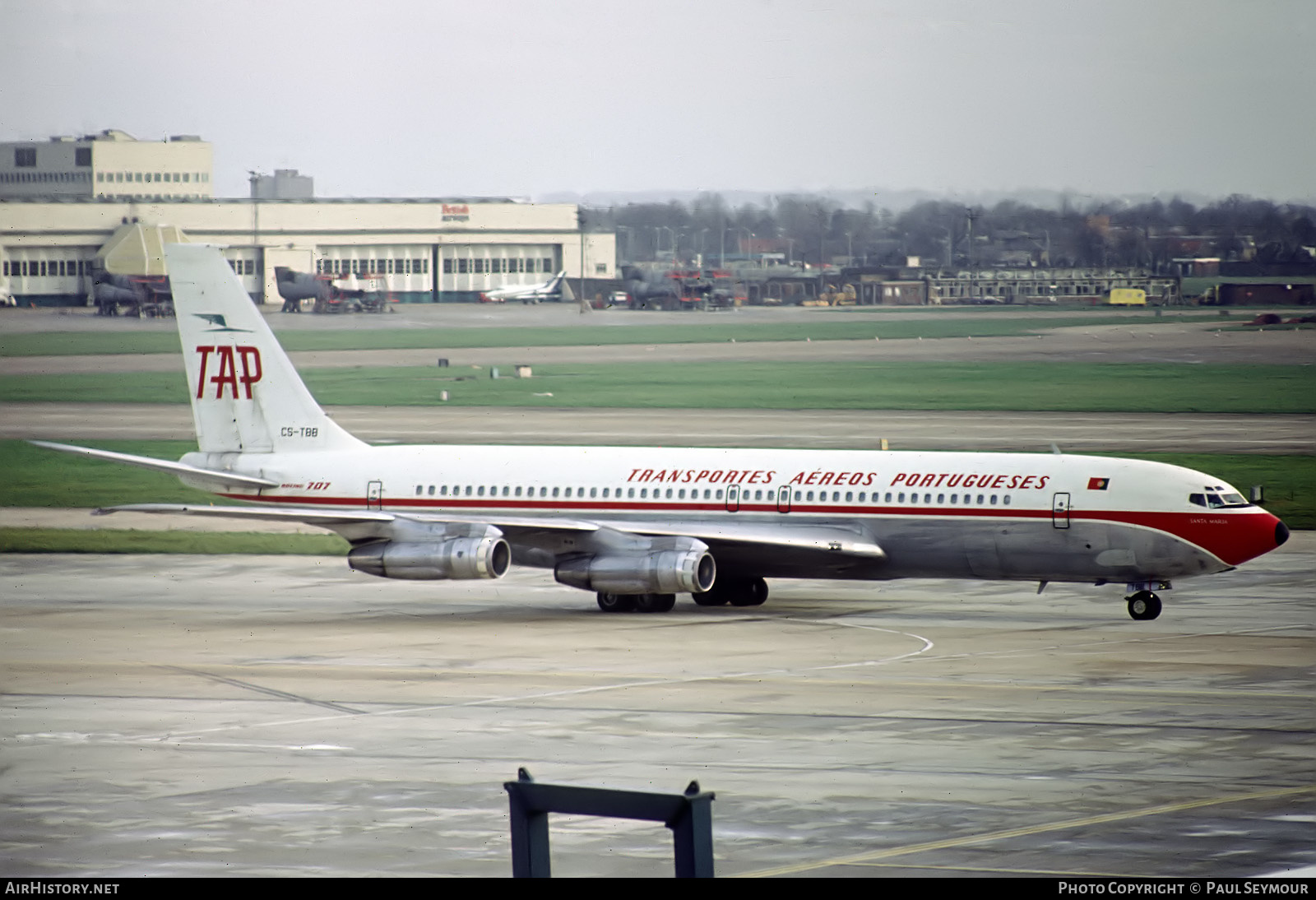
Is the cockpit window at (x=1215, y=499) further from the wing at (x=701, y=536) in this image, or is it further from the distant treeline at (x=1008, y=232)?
the distant treeline at (x=1008, y=232)

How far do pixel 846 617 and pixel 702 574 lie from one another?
151 inches

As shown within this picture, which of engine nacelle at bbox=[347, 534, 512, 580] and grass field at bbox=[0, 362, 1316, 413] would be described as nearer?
engine nacelle at bbox=[347, 534, 512, 580]

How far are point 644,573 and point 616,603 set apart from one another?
9.93 feet

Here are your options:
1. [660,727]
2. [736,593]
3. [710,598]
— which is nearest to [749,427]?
[710,598]

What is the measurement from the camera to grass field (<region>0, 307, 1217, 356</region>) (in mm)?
106250

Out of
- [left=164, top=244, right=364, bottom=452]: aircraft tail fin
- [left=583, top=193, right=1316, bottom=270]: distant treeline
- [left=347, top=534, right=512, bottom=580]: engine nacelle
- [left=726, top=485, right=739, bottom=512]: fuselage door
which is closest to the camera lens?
[left=347, top=534, right=512, bottom=580]: engine nacelle

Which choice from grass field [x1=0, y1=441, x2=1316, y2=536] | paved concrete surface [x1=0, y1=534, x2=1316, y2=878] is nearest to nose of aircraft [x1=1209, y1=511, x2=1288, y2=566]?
paved concrete surface [x1=0, y1=534, x2=1316, y2=878]

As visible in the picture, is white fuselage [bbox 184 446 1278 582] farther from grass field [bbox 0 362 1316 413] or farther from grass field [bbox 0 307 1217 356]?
grass field [bbox 0 307 1217 356]

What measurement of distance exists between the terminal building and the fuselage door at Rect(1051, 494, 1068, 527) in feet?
180

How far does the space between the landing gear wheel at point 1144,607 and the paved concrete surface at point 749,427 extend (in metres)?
35.4

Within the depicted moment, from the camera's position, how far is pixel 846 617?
42.8 meters

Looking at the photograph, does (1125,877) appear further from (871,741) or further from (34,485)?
(34,485)

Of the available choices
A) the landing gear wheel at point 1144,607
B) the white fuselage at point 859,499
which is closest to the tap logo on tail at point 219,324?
the white fuselage at point 859,499

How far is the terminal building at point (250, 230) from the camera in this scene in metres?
109
